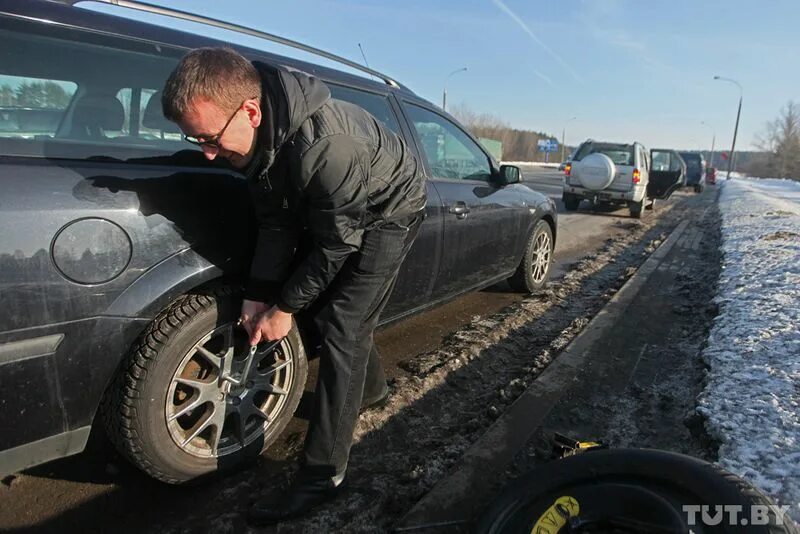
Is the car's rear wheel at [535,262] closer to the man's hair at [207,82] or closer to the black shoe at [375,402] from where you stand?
the black shoe at [375,402]

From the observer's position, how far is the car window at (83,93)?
178 cm

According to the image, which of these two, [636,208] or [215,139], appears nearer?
[215,139]

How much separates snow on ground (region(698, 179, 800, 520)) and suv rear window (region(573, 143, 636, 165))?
26.8ft

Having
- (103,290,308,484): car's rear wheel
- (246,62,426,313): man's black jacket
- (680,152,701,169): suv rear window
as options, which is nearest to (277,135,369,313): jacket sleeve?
(246,62,426,313): man's black jacket

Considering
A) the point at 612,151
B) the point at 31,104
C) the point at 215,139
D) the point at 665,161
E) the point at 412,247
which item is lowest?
the point at 412,247

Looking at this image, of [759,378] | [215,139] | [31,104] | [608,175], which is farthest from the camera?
[608,175]

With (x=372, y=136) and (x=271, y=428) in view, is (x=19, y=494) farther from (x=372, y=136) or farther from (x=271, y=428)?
(x=372, y=136)

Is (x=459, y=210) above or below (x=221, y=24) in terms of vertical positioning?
below

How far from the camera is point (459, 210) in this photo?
3.54 meters

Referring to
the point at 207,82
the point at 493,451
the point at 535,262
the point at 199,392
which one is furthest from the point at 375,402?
the point at 535,262

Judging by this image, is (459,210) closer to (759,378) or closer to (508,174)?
(508,174)

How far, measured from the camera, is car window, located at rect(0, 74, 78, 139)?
1758mm

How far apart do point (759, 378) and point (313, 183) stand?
268cm

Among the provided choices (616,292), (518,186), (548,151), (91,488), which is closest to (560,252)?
(616,292)
